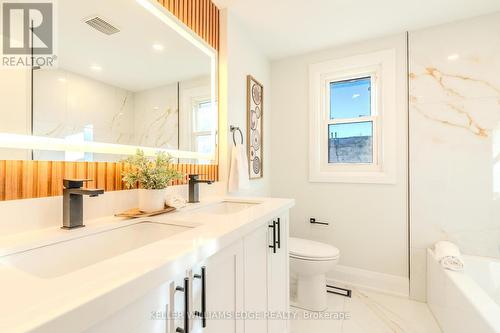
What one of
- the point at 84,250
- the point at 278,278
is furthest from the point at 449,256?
the point at 84,250

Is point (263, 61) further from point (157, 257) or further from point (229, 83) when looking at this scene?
point (157, 257)

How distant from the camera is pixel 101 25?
1049mm

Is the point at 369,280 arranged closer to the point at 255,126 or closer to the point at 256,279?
the point at 256,279

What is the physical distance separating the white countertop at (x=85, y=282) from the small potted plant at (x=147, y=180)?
28 centimetres

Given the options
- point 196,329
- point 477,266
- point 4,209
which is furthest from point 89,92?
point 477,266

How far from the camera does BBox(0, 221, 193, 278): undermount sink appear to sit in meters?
0.66

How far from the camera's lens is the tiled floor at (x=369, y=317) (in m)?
1.67

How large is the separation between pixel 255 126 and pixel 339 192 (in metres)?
1.05

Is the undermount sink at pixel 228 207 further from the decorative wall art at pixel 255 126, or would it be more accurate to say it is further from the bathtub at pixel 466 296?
the bathtub at pixel 466 296

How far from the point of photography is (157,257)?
1.83 ft

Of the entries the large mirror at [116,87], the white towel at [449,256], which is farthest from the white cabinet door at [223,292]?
the white towel at [449,256]

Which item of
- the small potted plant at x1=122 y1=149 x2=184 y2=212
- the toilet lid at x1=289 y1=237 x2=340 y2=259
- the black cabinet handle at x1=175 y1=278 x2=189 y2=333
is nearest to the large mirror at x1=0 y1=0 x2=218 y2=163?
the small potted plant at x1=122 y1=149 x2=184 y2=212

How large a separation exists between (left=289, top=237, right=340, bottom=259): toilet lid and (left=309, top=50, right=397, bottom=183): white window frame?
69cm

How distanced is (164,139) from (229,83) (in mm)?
756
